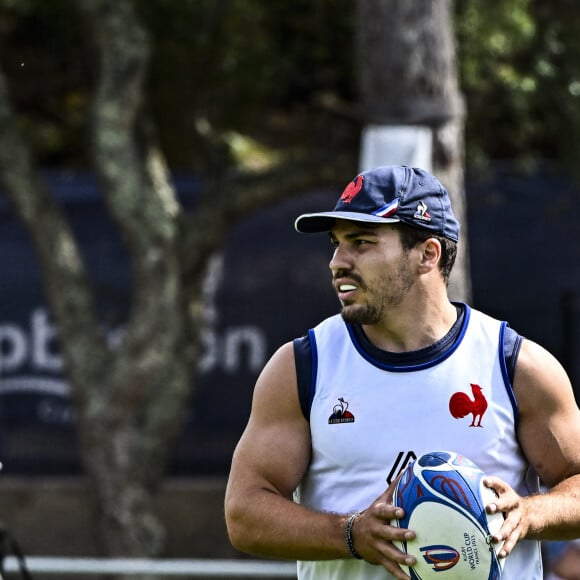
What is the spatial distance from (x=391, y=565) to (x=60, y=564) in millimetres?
3050

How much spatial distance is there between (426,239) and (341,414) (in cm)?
52

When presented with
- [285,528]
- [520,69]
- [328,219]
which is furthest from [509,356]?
[520,69]

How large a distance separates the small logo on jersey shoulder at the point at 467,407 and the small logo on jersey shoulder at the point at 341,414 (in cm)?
26

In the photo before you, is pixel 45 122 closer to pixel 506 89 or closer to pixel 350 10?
pixel 350 10

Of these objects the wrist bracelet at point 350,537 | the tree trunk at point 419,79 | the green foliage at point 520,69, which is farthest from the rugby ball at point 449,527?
the green foliage at point 520,69

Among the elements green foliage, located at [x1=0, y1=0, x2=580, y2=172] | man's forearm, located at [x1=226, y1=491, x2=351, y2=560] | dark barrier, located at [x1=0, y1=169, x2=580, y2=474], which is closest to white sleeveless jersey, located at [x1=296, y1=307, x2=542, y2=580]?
man's forearm, located at [x1=226, y1=491, x2=351, y2=560]

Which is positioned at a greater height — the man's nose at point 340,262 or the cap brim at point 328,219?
the cap brim at point 328,219

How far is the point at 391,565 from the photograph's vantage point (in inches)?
122

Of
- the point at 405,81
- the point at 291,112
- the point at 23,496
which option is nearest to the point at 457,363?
the point at 405,81

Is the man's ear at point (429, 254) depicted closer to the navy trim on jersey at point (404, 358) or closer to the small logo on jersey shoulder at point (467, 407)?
the navy trim on jersey at point (404, 358)

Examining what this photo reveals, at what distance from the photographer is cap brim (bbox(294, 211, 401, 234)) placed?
11.0 ft

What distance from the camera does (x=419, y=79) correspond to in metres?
8.16

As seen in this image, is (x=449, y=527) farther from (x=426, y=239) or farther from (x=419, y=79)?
(x=419, y=79)

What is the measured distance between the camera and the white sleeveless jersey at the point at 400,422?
3.28m
